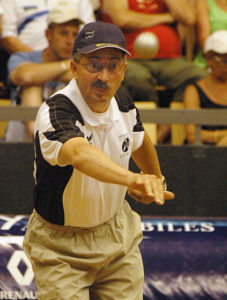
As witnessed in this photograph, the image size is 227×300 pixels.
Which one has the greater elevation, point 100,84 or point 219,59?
point 100,84

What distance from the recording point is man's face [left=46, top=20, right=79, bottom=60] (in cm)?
549

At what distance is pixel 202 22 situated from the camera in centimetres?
607

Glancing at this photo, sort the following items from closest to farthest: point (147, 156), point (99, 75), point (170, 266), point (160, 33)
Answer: point (99, 75) → point (147, 156) → point (170, 266) → point (160, 33)

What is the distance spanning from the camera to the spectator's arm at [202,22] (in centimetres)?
605

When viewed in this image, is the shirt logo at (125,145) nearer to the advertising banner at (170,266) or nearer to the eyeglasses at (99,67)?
the eyeglasses at (99,67)

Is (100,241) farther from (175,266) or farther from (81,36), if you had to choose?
(175,266)

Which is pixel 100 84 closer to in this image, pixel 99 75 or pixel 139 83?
pixel 99 75

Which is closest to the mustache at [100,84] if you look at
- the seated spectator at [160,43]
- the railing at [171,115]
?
the railing at [171,115]

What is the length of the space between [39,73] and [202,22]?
1675mm

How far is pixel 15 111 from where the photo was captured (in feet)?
16.5

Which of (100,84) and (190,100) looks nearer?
(100,84)

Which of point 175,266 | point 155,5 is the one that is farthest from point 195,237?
point 155,5

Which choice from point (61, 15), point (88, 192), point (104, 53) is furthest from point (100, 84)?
point (61, 15)

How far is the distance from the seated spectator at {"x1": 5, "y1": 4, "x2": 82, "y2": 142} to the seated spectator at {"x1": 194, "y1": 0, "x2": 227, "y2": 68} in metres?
1.21
